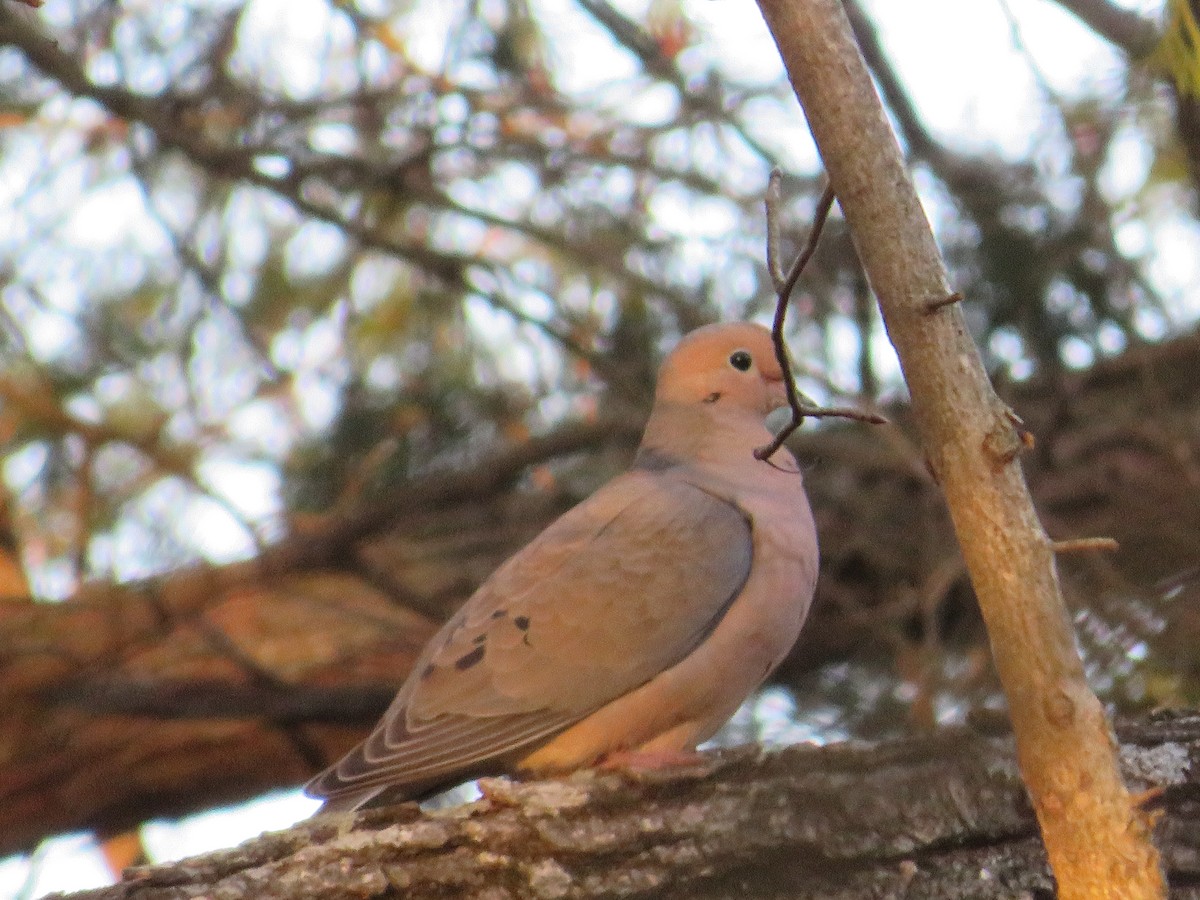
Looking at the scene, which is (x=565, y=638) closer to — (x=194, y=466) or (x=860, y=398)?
(x=860, y=398)

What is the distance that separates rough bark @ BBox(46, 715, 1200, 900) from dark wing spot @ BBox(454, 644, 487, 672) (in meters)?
0.54

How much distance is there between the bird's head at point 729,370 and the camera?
10.4 ft

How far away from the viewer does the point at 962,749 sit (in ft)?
7.18

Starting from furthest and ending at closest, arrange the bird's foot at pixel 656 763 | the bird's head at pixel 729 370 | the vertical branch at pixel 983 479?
the bird's head at pixel 729 370
the bird's foot at pixel 656 763
the vertical branch at pixel 983 479

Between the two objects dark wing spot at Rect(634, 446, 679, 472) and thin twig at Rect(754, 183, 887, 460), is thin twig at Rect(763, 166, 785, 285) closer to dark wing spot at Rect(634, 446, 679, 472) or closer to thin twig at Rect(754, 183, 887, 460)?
thin twig at Rect(754, 183, 887, 460)

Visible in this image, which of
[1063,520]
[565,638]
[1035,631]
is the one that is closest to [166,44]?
[565,638]

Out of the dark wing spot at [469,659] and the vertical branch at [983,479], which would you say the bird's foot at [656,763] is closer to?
the dark wing spot at [469,659]

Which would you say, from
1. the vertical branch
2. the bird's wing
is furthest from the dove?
the vertical branch

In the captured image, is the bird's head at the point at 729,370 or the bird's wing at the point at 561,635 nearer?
the bird's wing at the point at 561,635

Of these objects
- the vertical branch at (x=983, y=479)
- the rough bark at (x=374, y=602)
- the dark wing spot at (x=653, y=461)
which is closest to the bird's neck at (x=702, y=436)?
the dark wing spot at (x=653, y=461)

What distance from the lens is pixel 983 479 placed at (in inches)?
66.6

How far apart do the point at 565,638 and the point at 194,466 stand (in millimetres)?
1592

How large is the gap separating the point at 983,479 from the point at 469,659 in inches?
48.2

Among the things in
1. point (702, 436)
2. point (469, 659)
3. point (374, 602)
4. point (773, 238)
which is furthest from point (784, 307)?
point (374, 602)
